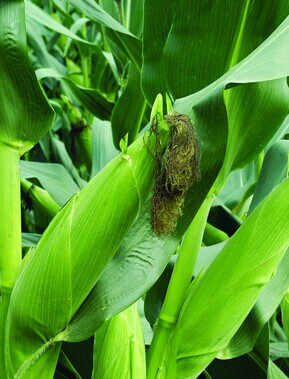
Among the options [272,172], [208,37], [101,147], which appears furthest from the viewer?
[101,147]

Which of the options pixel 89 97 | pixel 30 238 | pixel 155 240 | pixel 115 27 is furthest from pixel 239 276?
pixel 89 97

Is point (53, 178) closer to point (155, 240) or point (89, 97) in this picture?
point (89, 97)

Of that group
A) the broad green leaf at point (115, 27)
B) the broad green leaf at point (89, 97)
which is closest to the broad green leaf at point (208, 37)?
the broad green leaf at point (115, 27)

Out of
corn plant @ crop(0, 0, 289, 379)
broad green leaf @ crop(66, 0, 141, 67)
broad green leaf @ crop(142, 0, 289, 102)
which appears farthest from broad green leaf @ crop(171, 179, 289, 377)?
broad green leaf @ crop(66, 0, 141, 67)

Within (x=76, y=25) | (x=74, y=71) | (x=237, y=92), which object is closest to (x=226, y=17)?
(x=237, y=92)

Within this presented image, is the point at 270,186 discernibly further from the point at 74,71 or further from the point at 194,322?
the point at 74,71
